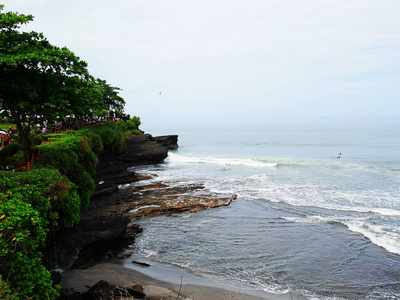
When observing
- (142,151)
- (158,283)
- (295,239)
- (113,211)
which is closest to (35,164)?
(113,211)

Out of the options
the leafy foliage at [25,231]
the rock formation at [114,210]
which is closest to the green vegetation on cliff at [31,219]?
the leafy foliage at [25,231]

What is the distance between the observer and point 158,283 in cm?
1217

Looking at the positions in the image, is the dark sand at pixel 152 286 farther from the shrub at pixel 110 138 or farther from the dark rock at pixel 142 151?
the dark rock at pixel 142 151

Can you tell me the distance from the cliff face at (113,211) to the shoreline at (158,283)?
766 mm

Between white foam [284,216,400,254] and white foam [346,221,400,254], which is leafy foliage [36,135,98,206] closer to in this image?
white foam [284,216,400,254]

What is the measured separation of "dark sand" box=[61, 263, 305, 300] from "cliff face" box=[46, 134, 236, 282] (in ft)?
2.23

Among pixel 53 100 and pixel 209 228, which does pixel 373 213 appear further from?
pixel 53 100

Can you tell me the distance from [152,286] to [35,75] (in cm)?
1012

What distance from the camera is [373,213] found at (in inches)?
830

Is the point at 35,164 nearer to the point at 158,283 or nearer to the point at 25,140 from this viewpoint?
the point at 25,140

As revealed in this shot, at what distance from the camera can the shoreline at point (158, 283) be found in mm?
11164

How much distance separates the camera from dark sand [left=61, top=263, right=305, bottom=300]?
438 inches

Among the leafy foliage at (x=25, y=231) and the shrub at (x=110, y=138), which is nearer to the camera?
the leafy foliage at (x=25, y=231)

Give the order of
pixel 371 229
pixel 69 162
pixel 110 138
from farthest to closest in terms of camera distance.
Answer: pixel 110 138, pixel 371 229, pixel 69 162
